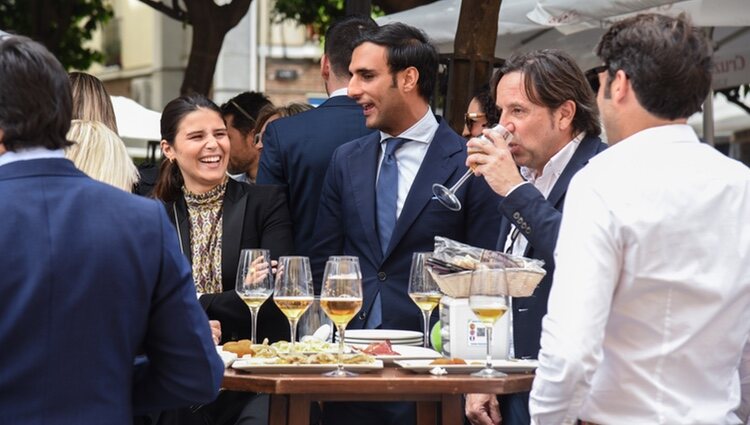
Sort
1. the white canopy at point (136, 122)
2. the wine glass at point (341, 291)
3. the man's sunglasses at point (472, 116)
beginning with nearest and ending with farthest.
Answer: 1. the wine glass at point (341, 291)
2. the man's sunglasses at point (472, 116)
3. the white canopy at point (136, 122)

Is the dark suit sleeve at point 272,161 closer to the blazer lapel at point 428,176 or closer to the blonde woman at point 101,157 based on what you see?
the blazer lapel at point 428,176

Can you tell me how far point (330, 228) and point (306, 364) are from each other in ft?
4.78

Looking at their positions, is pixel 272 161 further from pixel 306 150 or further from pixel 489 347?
pixel 489 347

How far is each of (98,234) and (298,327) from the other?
6.57 ft

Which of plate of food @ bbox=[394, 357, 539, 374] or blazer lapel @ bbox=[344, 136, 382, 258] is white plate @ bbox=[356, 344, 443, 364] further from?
blazer lapel @ bbox=[344, 136, 382, 258]

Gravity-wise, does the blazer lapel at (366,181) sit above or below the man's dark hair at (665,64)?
below

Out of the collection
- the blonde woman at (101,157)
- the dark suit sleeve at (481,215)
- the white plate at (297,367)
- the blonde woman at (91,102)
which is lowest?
the white plate at (297,367)

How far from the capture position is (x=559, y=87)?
455cm

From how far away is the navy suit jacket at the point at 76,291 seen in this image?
9.41 ft

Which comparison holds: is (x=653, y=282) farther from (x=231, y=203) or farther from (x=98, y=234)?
(x=231, y=203)

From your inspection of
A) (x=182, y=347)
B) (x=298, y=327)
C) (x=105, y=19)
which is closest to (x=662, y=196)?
(x=182, y=347)

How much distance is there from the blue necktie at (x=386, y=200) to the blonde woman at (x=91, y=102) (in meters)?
1.11

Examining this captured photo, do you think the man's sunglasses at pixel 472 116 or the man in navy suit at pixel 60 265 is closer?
the man in navy suit at pixel 60 265

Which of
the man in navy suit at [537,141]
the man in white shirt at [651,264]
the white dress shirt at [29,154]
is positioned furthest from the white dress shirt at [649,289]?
the white dress shirt at [29,154]
